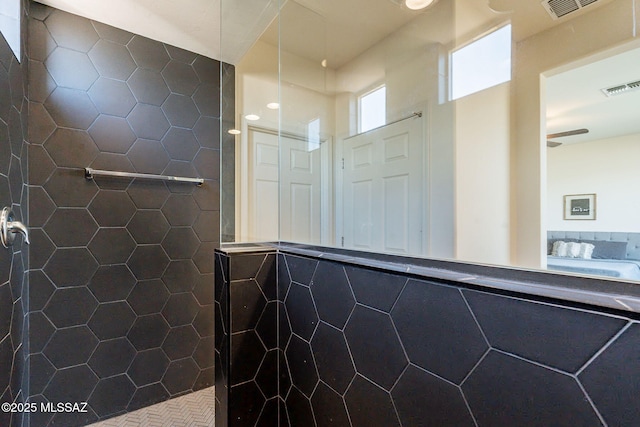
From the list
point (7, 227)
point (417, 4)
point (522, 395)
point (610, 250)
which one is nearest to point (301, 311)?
point (522, 395)

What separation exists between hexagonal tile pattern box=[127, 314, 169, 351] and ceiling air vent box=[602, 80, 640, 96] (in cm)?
295

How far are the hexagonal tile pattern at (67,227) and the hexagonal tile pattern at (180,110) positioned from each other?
0.73 metres

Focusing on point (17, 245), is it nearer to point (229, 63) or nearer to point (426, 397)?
point (229, 63)

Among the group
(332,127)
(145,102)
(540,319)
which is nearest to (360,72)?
(332,127)

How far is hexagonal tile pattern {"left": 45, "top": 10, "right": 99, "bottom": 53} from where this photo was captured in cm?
142

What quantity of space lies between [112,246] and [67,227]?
221mm

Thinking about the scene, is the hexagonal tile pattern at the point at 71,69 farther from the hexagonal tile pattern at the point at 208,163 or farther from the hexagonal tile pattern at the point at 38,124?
the hexagonal tile pattern at the point at 208,163

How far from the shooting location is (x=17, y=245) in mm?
1214

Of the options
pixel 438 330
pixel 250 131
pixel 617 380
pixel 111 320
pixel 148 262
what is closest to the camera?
pixel 617 380

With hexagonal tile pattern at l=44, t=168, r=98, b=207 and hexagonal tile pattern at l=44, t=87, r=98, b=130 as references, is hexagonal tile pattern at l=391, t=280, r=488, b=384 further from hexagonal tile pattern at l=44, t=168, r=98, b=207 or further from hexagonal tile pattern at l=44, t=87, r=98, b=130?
hexagonal tile pattern at l=44, t=87, r=98, b=130

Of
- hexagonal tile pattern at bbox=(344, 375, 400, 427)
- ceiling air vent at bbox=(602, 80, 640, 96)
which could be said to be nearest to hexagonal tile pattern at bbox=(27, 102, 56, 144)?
hexagonal tile pattern at bbox=(344, 375, 400, 427)

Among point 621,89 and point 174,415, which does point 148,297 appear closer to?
point 174,415

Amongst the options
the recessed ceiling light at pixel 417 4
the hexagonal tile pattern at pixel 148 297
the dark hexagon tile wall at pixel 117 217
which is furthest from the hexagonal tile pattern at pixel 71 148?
the recessed ceiling light at pixel 417 4

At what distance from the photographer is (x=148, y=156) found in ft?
5.48
